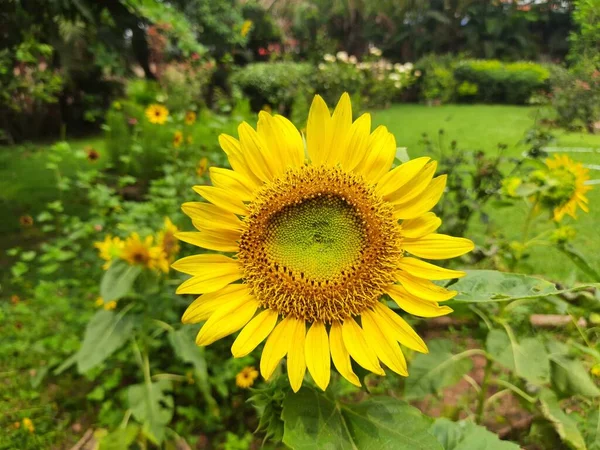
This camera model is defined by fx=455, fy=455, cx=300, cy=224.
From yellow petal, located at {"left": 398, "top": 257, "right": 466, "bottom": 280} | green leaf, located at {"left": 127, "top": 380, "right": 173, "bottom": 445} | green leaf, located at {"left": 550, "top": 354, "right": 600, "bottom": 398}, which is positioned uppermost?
yellow petal, located at {"left": 398, "top": 257, "right": 466, "bottom": 280}

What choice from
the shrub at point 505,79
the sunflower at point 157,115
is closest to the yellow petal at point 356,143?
the shrub at point 505,79

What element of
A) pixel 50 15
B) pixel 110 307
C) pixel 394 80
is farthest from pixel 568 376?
pixel 50 15

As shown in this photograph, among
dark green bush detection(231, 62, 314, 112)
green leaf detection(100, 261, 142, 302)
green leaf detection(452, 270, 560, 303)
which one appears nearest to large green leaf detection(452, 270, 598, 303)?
green leaf detection(452, 270, 560, 303)

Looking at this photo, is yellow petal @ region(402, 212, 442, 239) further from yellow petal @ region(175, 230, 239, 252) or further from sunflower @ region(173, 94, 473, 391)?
yellow petal @ region(175, 230, 239, 252)

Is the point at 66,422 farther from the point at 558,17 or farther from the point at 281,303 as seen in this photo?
the point at 558,17

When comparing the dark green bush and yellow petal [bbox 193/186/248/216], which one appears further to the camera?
the dark green bush

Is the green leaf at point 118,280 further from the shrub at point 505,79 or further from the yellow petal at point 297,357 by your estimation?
the shrub at point 505,79
